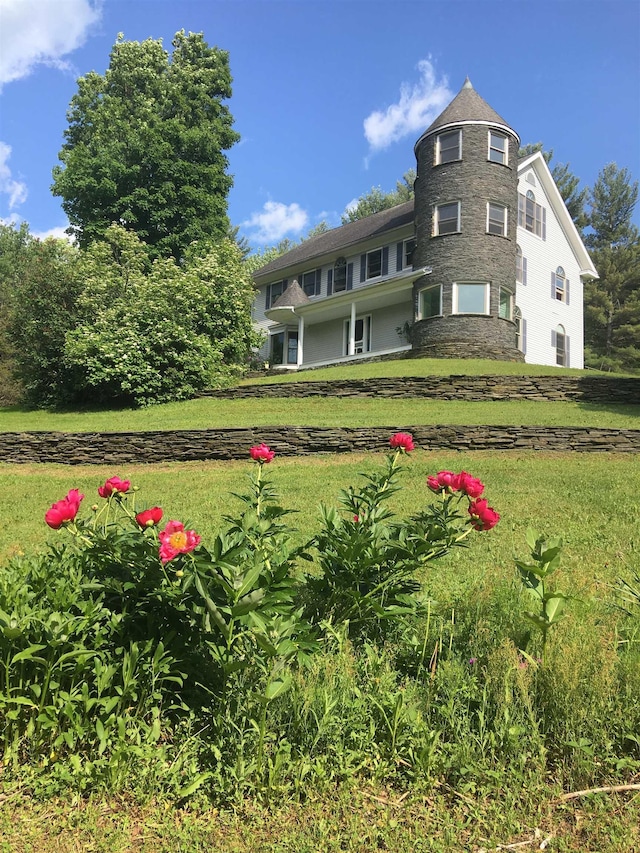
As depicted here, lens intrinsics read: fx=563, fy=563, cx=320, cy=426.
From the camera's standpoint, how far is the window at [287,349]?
2989 centimetres

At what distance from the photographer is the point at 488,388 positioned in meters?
15.6

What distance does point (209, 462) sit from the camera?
Result: 1155 centimetres

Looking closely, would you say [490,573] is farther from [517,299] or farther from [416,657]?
[517,299]

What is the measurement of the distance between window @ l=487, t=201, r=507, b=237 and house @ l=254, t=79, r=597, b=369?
0.05 m

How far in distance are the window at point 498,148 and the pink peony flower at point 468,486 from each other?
73.1ft

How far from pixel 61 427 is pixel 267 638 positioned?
15302mm

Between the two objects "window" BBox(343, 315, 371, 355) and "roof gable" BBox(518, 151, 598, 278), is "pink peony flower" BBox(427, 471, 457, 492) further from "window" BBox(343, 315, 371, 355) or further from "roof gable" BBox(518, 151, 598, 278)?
"roof gable" BBox(518, 151, 598, 278)

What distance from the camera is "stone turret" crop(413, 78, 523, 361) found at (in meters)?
20.9

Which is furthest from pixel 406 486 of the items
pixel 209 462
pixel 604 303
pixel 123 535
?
pixel 604 303

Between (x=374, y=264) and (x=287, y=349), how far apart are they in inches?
263

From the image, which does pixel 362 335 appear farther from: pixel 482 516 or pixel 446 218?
pixel 482 516

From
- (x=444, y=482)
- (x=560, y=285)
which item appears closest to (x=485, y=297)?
(x=560, y=285)

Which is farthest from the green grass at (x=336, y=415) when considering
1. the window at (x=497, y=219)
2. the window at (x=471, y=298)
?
the window at (x=497, y=219)

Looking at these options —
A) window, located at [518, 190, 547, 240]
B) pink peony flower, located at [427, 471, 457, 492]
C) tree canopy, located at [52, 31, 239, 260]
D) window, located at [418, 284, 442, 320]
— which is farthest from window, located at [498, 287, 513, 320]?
pink peony flower, located at [427, 471, 457, 492]
